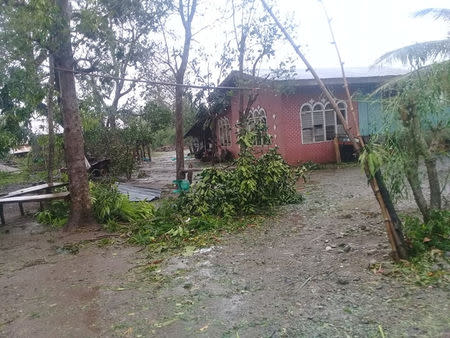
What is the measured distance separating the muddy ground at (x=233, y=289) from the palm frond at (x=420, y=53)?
12.2 ft

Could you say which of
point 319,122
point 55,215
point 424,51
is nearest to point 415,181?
point 424,51

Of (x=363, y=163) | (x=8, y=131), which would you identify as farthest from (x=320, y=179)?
(x=8, y=131)

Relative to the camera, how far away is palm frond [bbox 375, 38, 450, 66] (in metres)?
7.59

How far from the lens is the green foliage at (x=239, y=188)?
6.92 metres

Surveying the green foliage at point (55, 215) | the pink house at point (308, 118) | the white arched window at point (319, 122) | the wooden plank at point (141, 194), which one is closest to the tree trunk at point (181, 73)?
the wooden plank at point (141, 194)

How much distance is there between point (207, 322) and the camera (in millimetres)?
3186

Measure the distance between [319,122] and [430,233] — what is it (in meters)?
11.3

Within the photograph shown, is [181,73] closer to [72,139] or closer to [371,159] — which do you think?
[72,139]

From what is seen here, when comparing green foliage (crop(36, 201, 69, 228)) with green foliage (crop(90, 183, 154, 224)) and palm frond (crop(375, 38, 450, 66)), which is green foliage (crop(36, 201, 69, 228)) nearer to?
green foliage (crop(90, 183, 154, 224))

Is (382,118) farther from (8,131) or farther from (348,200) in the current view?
(8,131)

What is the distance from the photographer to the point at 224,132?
22.1 metres

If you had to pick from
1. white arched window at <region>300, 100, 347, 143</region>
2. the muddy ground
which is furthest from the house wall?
the muddy ground

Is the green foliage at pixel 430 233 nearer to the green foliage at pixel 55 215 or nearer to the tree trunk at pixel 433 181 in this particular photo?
the tree trunk at pixel 433 181

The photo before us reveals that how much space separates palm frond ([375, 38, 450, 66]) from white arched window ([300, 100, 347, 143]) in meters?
5.59
